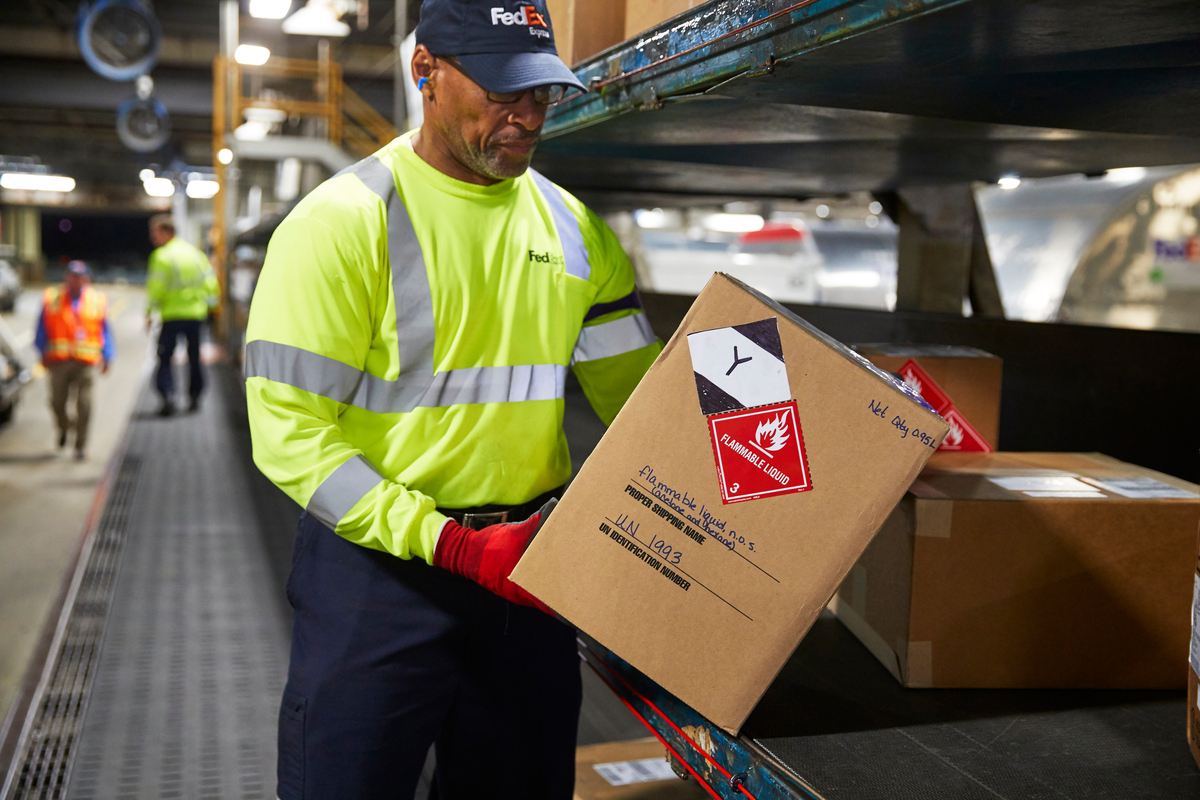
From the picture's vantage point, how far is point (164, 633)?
12.9ft

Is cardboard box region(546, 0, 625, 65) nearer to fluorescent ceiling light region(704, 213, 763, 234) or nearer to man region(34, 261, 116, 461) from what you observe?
man region(34, 261, 116, 461)

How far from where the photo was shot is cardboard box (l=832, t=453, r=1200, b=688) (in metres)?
1.29

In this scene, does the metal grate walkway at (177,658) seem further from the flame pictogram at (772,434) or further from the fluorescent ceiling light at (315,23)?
the fluorescent ceiling light at (315,23)

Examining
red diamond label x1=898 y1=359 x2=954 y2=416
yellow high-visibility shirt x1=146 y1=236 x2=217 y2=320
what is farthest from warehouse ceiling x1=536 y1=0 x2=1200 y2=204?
yellow high-visibility shirt x1=146 y1=236 x2=217 y2=320

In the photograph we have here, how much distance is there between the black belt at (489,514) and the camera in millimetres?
1567

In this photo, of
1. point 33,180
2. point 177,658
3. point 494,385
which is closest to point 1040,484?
point 494,385

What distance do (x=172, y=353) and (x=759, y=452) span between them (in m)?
8.98

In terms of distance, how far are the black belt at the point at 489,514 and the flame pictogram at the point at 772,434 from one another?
55cm

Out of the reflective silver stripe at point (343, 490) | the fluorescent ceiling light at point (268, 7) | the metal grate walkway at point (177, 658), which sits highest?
the fluorescent ceiling light at point (268, 7)

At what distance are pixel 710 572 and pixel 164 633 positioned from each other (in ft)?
11.7

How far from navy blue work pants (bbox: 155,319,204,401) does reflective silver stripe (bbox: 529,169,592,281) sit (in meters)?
7.99

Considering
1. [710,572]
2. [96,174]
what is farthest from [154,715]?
[96,174]

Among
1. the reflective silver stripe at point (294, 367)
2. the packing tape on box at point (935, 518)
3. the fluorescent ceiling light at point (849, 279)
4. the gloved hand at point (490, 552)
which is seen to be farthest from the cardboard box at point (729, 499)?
the fluorescent ceiling light at point (849, 279)

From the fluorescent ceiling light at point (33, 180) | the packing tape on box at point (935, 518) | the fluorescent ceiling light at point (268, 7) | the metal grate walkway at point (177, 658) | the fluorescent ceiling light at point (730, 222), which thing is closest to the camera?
the packing tape on box at point (935, 518)
